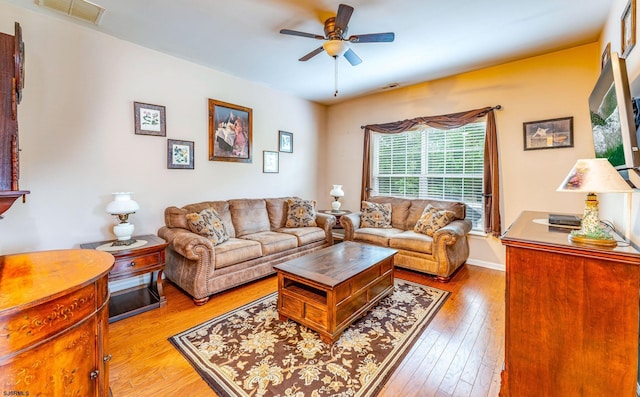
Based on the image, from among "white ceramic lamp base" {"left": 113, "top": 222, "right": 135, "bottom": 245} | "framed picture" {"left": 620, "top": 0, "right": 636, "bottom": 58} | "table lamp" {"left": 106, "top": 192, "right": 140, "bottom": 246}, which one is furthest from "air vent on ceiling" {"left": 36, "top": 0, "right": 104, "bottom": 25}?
"framed picture" {"left": 620, "top": 0, "right": 636, "bottom": 58}

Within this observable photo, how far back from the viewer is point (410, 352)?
1.99 m

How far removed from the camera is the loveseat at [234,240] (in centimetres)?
274

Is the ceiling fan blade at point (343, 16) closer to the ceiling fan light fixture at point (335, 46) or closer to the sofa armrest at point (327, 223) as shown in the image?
the ceiling fan light fixture at point (335, 46)

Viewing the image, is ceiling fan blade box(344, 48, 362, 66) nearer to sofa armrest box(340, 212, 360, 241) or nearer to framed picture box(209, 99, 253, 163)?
framed picture box(209, 99, 253, 163)

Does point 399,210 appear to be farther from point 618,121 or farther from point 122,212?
point 122,212

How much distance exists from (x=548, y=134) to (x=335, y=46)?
2.90 meters

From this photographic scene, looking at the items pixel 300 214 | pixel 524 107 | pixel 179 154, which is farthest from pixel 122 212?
pixel 524 107

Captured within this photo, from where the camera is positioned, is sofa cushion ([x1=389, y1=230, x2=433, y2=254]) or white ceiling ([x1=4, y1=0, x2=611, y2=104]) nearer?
white ceiling ([x1=4, y1=0, x2=611, y2=104])

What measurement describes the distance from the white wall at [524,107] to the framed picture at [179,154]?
3.41m

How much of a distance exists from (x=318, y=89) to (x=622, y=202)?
397cm

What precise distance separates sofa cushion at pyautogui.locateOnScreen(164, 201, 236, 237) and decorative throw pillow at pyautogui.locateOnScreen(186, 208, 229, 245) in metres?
0.16

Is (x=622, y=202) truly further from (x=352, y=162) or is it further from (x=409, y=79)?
(x=352, y=162)

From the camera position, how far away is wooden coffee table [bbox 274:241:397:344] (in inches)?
81.8

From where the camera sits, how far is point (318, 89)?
463 cm
